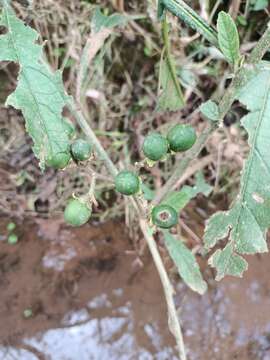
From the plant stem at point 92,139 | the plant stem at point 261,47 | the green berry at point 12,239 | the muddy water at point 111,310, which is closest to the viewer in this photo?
the plant stem at point 261,47

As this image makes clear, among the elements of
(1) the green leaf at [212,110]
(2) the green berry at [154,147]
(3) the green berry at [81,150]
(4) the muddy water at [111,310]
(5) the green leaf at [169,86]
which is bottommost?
(4) the muddy water at [111,310]

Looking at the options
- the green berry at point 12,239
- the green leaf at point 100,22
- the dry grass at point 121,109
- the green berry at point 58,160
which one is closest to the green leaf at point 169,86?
the green leaf at point 100,22

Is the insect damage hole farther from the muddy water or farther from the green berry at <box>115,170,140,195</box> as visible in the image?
the muddy water

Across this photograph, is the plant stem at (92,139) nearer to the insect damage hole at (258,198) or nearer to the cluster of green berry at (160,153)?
the cluster of green berry at (160,153)

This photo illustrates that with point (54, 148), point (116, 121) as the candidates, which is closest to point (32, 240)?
point (116, 121)

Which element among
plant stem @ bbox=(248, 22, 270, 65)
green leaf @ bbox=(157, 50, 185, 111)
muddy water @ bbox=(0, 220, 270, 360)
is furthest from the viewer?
muddy water @ bbox=(0, 220, 270, 360)

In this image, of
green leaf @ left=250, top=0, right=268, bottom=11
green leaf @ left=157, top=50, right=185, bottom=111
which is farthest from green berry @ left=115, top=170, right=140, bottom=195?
green leaf @ left=250, top=0, right=268, bottom=11
